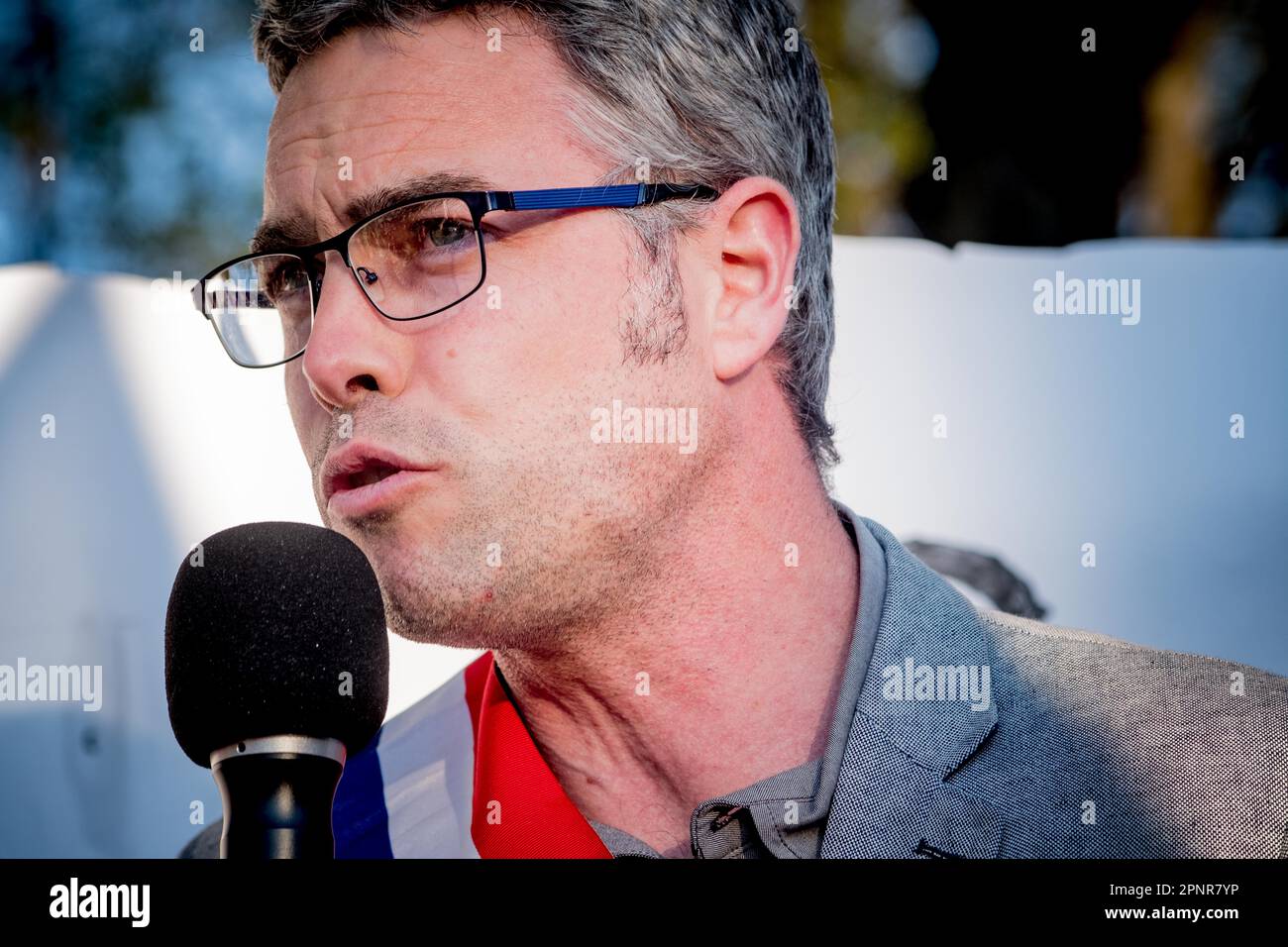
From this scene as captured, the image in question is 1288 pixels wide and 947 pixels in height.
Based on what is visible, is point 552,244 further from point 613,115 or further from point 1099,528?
point 1099,528

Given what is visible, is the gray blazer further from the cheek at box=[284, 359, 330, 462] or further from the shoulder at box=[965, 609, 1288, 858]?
the cheek at box=[284, 359, 330, 462]

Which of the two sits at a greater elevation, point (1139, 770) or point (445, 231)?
point (445, 231)

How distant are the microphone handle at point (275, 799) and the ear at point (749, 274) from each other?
935mm

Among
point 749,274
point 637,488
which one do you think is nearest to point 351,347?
point 637,488

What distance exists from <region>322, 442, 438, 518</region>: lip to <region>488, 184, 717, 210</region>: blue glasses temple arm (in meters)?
0.42

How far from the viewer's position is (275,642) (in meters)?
1.62

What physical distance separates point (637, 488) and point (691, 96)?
0.66 metres

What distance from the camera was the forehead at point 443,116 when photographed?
1.97 metres

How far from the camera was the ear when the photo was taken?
209 centimetres

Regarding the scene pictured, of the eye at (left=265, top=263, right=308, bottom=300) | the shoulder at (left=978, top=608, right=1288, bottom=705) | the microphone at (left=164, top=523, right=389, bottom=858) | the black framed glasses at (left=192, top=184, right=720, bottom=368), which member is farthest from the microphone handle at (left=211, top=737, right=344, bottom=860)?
the shoulder at (left=978, top=608, right=1288, bottom=705)

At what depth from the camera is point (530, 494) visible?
1.95m

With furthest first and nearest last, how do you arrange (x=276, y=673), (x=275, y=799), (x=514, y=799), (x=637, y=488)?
(x=514, y=799)
(x=637, y=488)
(x=276, y=673)
(x=275, y=799)

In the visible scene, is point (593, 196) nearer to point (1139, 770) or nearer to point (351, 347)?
point (351, 347)
